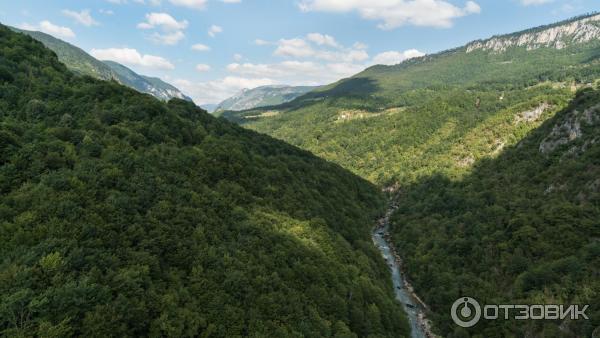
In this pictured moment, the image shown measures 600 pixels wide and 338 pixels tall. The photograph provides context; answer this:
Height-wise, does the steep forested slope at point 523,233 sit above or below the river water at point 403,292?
above

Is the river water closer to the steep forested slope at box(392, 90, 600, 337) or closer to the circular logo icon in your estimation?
the steep forested slope at box(392, 90, 600, 337)

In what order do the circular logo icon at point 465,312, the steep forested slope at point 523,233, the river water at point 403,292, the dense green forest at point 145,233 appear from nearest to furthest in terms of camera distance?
the dense green forest at point 145,233 < the steep forested slope at point 523,233 < the circular logo icon at point 465,312 < the river water at point 403,292

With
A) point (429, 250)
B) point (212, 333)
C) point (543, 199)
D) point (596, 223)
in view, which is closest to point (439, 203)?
point (429, 250)

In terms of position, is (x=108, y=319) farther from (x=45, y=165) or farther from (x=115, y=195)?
(x=45, y=165)

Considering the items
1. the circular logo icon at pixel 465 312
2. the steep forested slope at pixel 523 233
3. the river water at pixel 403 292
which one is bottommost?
the river water at pixel 403 292

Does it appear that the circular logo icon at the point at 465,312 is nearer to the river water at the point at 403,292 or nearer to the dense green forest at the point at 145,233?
the river water at the point at 403,292

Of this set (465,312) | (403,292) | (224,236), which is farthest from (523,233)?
(224,236)
